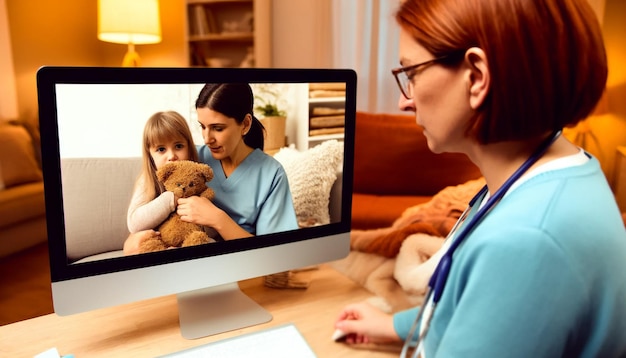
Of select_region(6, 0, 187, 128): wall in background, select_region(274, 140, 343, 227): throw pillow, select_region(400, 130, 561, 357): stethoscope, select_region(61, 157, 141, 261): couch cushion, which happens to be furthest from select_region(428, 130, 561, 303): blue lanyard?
select_region(6, 0, 187, 128): wall in background

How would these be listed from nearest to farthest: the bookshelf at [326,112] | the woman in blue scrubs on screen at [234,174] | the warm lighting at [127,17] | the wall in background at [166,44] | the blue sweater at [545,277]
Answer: the blue sweater at [545,277] < the woman in blue scrubs on screen at [234,174] < the bookshelf at [326,112] < the wall in background at [166,44] < the warm lighting at [127,17]

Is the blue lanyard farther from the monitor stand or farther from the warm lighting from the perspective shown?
the warm lighting

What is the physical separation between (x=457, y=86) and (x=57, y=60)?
3654 mm

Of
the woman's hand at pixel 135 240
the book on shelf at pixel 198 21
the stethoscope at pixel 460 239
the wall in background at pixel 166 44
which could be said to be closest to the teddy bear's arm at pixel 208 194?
the woman's hand at pixel 135 240

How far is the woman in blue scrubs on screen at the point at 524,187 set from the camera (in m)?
0.55

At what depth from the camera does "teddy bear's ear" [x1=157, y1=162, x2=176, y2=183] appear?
86cm

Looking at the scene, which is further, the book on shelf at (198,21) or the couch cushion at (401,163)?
the book on shelf at (198,21)

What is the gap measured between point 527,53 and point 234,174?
555 millimetres

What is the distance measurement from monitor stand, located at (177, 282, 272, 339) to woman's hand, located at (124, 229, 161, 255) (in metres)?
0.19

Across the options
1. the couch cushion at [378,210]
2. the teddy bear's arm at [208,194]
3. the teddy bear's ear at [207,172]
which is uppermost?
the teddy bear's ear at [207,172]

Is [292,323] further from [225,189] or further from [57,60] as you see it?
[57,60]

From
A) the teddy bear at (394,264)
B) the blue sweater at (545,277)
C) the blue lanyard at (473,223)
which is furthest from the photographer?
the teddy bear at (394,264)

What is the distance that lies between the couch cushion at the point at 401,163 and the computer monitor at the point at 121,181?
1.23 metres

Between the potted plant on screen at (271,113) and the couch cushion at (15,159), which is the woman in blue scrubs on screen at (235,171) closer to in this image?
the potted plant on screen at (271,113)
